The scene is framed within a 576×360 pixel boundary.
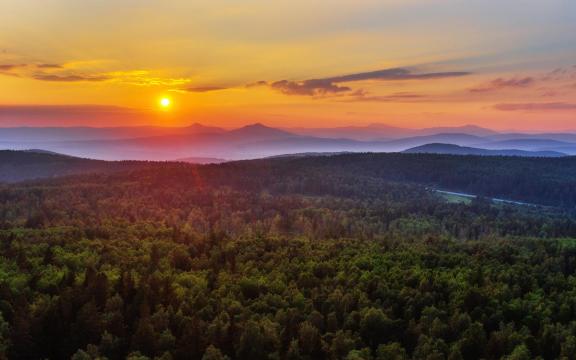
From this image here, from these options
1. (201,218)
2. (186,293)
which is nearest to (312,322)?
(186,293)

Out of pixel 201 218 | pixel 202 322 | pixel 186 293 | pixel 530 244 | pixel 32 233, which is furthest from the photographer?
pixel 201 218

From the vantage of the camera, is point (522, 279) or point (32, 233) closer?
point (522, 279)

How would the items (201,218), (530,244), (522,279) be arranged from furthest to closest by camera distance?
(201,218)
(530,244)
(522,279)

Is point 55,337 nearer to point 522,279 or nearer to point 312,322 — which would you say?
point 312,322

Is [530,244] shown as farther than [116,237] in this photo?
Yes

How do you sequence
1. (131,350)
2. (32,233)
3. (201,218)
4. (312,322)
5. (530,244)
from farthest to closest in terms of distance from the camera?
(201,218), (530,244), (32,233), (312,322), (131,350)

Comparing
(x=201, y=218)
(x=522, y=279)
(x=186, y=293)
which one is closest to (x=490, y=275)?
(x=522, y=279)

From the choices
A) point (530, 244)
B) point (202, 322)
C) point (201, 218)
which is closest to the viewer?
point (202, 322)

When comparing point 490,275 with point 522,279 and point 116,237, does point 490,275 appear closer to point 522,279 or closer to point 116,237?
point 522,279
